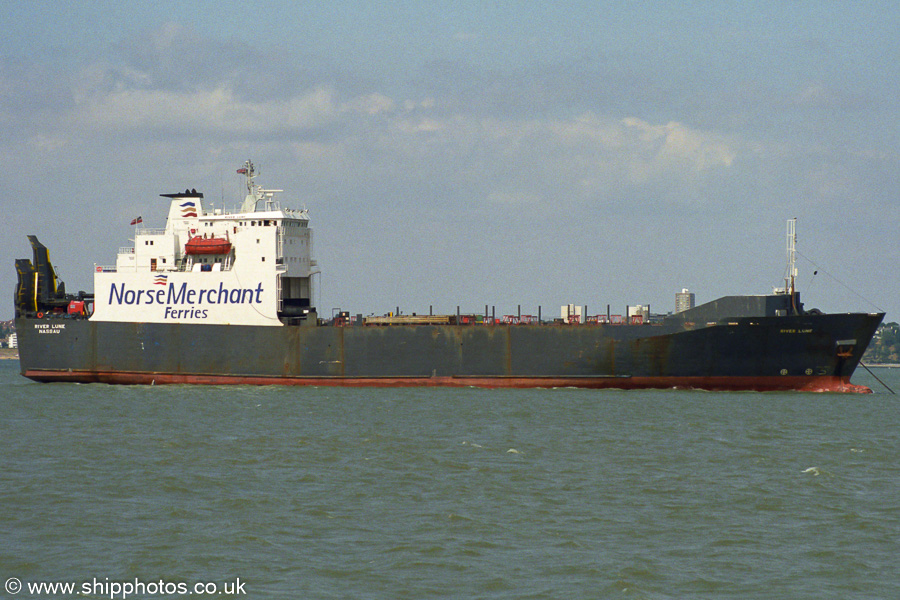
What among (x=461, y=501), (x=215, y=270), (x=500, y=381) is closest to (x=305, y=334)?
(x=215, y=270)

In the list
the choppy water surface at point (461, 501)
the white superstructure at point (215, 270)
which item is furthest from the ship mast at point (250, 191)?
the choppy water surface at point (461, 501)

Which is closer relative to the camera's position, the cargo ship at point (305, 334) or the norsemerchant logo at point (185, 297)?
the cargo ship at point (305, 334)

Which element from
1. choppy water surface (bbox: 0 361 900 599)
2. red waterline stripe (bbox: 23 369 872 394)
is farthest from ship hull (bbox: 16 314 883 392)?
choppy water surface (bbox: 0 361 900 599)

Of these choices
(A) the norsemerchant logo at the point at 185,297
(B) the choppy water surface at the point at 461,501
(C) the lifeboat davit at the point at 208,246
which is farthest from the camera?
(C) the lifeboat davit at the point at 208,246

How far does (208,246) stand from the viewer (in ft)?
136

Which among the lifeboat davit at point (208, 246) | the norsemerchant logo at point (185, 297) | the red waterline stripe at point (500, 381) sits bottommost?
the red waterline stripe at point (500, 381)

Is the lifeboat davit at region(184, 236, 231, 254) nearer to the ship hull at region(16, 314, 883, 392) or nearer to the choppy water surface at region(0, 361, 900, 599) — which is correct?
the ship hull at region(16, 314, 883, 392)

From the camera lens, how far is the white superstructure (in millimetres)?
40656

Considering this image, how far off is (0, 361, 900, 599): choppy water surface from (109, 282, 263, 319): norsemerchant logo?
32.5ft

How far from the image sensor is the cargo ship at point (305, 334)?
36.0m

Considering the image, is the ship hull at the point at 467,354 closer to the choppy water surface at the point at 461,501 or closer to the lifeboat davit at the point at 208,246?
the lifeboat davit at the point at 208,246

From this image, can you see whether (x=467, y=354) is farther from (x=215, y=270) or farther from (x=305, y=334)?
(x=215, y=270)

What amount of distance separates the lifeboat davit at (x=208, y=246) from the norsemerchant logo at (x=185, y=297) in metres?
1.67

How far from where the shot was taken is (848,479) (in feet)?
66.6
